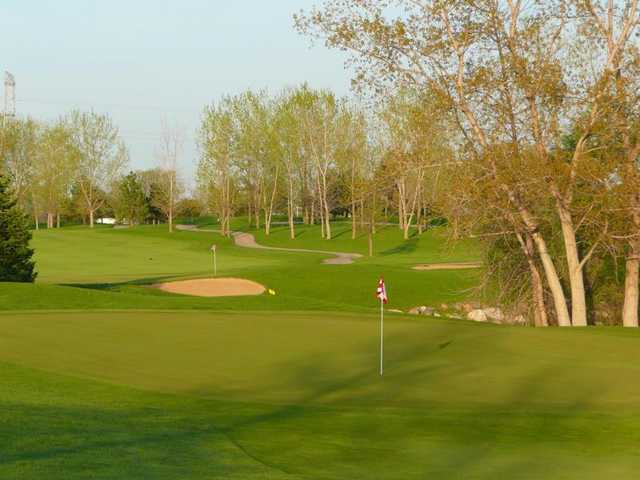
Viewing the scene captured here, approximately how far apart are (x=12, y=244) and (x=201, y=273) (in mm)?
13342

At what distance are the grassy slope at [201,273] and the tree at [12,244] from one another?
276 cm

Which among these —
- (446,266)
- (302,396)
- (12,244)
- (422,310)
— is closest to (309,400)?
(302,396)

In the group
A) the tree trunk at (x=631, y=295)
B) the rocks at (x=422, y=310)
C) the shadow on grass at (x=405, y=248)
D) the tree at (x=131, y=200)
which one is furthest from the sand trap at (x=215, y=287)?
the tree at (x=131, y=200)

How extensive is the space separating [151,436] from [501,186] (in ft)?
52.2

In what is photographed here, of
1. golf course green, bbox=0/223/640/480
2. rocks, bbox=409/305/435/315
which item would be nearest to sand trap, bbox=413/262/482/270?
rocks, bbox=409/305/435/315

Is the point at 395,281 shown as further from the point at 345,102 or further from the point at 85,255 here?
the point at 345,102

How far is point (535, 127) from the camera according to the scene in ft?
75.5

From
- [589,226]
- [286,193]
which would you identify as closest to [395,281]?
[589,226]

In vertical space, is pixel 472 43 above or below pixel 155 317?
above

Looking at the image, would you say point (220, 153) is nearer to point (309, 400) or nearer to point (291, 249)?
point (291, 249)

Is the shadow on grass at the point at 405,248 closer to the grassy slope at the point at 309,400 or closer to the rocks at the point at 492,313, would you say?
the rocks at the point at 492,313

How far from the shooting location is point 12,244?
36719 millimetres

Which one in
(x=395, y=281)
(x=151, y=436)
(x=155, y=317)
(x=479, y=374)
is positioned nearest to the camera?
(x=151, y=436)

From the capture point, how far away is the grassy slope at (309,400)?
7941mm
